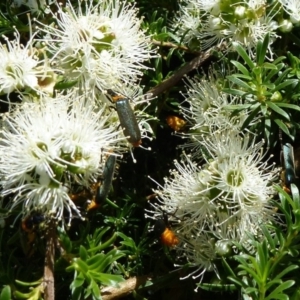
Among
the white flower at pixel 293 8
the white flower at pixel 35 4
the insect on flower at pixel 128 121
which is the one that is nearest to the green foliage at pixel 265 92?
the white flower at pixel 293 8

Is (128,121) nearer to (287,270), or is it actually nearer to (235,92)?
(235,92)

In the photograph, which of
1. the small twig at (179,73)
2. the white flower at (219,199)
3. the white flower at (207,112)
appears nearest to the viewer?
the white flower at (219,199)

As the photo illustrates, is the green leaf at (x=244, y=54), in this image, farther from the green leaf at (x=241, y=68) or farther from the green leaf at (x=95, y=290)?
the green leaf at (x=95, y=290)

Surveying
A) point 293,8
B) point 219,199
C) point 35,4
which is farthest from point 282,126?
point 35,4

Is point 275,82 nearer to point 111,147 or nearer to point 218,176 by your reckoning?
point 218,176

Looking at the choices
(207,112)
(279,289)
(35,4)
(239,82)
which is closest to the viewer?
(279,289)
